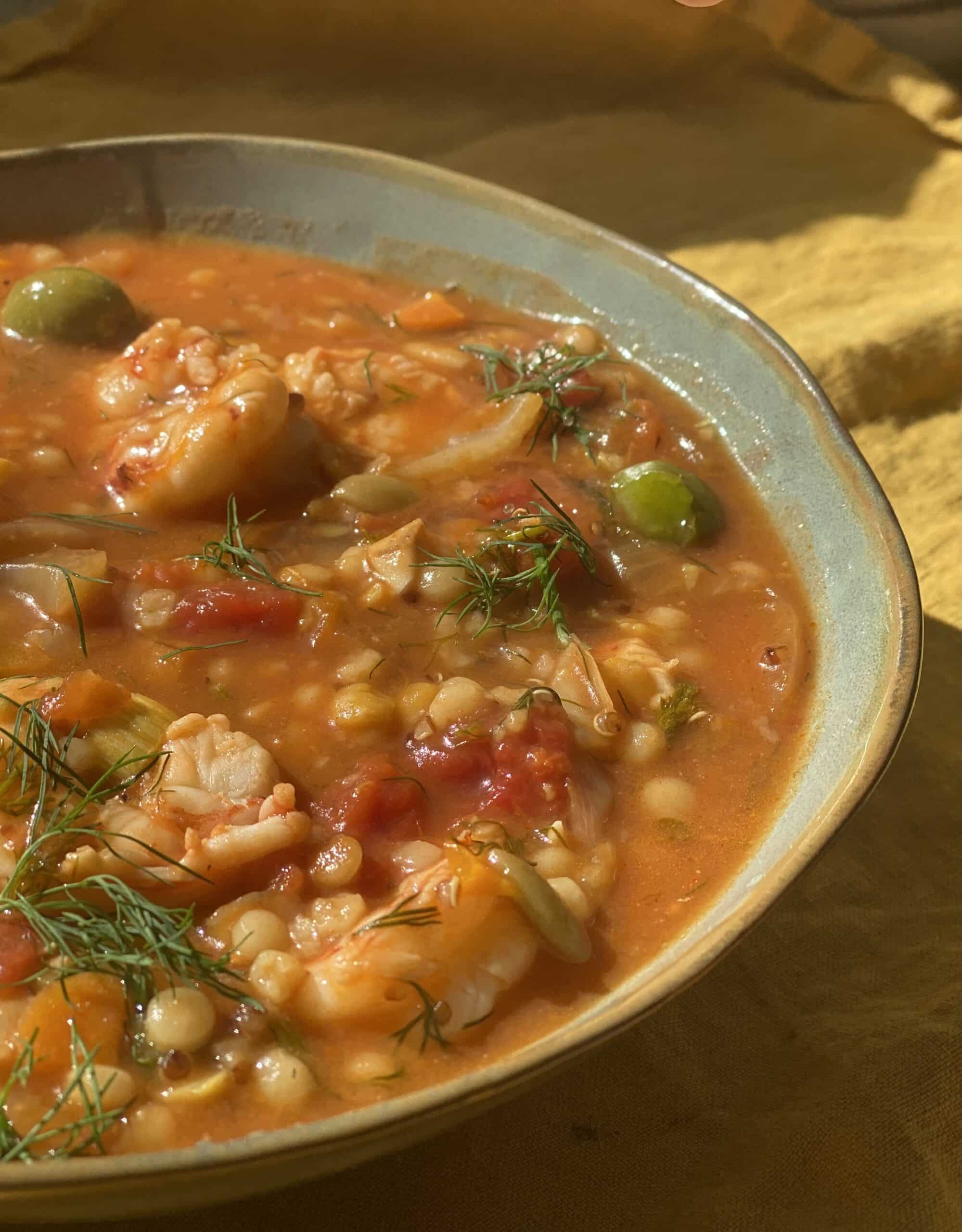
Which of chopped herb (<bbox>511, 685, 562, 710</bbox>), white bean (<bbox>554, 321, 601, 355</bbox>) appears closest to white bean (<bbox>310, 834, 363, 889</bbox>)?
chopped herb (<bbox>511, 685, 562, 710</bbox>)

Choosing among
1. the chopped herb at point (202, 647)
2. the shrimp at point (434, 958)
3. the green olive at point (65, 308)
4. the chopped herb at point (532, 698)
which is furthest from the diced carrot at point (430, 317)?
the shrimp at point (434, 958)

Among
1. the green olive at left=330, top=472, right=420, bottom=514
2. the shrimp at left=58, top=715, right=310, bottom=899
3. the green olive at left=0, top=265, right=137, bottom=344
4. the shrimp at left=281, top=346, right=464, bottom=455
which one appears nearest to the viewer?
the shrimp at left=58, top=715, right=310, bottom=899

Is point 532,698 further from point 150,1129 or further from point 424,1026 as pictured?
point 150,1129

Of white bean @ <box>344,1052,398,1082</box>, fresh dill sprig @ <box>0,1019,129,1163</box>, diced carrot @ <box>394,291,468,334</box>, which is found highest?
diced carrot @ <box>394,291,468,334</box>

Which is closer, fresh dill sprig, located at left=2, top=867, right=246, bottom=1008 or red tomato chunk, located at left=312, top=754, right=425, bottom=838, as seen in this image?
fresh dill sprig, located at left=2, top=867, right=246, bottom=1008

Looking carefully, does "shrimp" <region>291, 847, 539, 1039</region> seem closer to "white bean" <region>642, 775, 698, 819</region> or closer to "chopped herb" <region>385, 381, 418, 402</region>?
"white bean" <region>642, 775, 698, 819</region>

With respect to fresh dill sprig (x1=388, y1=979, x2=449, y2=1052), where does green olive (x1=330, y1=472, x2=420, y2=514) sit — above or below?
above
